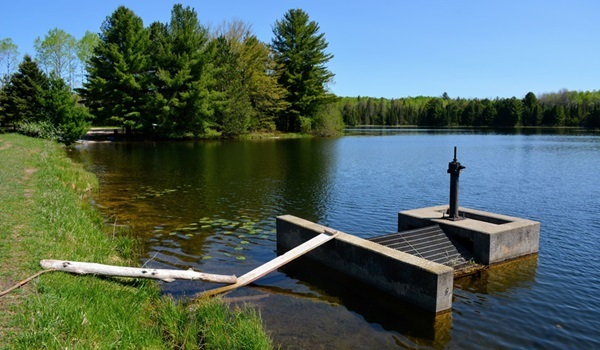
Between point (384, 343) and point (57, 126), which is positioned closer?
point (384, 343)

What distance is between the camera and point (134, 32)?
54438mm

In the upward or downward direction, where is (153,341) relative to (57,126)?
downward

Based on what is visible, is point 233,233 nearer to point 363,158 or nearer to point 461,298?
point 461,298

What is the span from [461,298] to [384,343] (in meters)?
2.68

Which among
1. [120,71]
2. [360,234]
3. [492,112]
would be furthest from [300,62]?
[492,112]

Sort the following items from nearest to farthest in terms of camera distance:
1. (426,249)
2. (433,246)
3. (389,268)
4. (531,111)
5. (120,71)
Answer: (389,268)
(426,249)
(433,246)
(120,71)
(531,111)

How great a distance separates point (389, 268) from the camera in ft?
29.5

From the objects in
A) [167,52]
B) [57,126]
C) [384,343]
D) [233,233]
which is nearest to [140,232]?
[233,233]

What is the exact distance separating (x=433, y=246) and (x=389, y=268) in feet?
7.84

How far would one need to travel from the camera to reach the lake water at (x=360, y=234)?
7758 millimetres

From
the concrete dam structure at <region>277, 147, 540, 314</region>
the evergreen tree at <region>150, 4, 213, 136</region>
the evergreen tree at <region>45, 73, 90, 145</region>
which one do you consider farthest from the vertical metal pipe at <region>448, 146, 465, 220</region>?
the evergreen tree at <region>150, 4, 213, 136</region>

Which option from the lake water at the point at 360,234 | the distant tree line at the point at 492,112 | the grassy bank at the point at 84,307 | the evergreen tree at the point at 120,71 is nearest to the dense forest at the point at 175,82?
the evergreen tree at the point at 120,71

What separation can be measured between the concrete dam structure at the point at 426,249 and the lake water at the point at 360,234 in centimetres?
30

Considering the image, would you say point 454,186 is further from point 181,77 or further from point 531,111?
point 531,111
